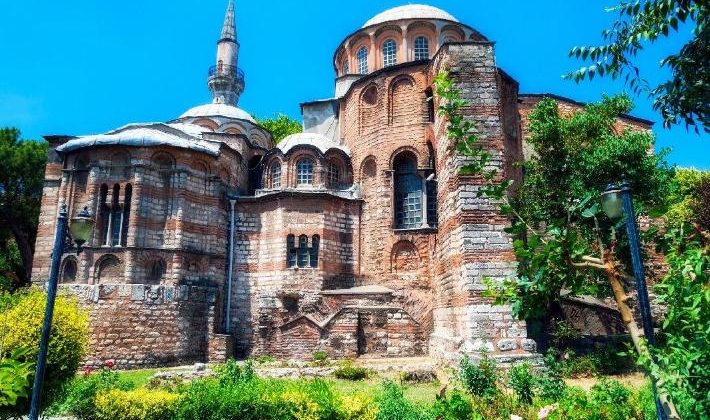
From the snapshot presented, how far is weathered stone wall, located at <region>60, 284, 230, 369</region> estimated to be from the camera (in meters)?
→ 16.5

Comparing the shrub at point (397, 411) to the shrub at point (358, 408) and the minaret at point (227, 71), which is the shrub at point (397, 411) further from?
the minaret at point (227, 71)

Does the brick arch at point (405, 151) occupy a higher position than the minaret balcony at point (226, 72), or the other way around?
the minaret balcony at point (226, 72)

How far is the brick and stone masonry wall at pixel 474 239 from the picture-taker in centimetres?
1206

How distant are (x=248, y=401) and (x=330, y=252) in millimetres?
12170

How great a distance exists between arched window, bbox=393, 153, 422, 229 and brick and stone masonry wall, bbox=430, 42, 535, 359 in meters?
3.92

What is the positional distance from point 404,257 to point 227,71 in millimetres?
19008

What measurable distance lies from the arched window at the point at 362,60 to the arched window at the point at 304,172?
6.50 metres

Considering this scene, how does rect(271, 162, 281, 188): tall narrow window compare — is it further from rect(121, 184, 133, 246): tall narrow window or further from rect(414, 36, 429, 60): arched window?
rect(414, 36, 429, 60): arched window

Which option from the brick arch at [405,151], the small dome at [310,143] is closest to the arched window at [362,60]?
the small dome at [310,143]

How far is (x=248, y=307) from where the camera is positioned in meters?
19.2

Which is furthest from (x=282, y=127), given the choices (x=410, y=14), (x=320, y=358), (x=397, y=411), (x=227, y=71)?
(x=397, y=411)

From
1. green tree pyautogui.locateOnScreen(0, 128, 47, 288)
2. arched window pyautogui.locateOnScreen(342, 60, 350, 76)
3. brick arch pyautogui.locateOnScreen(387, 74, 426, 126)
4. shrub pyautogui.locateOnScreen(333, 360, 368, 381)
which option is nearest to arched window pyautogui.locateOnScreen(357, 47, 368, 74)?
arched window pyautogui.locateOnScreen(342, 60, 350, 76)

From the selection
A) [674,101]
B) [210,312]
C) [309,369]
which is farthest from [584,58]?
[210,312]

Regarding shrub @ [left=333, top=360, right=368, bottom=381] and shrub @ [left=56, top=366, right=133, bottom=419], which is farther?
shrub @ [left=333, top=360, right=368, bottom=381]
